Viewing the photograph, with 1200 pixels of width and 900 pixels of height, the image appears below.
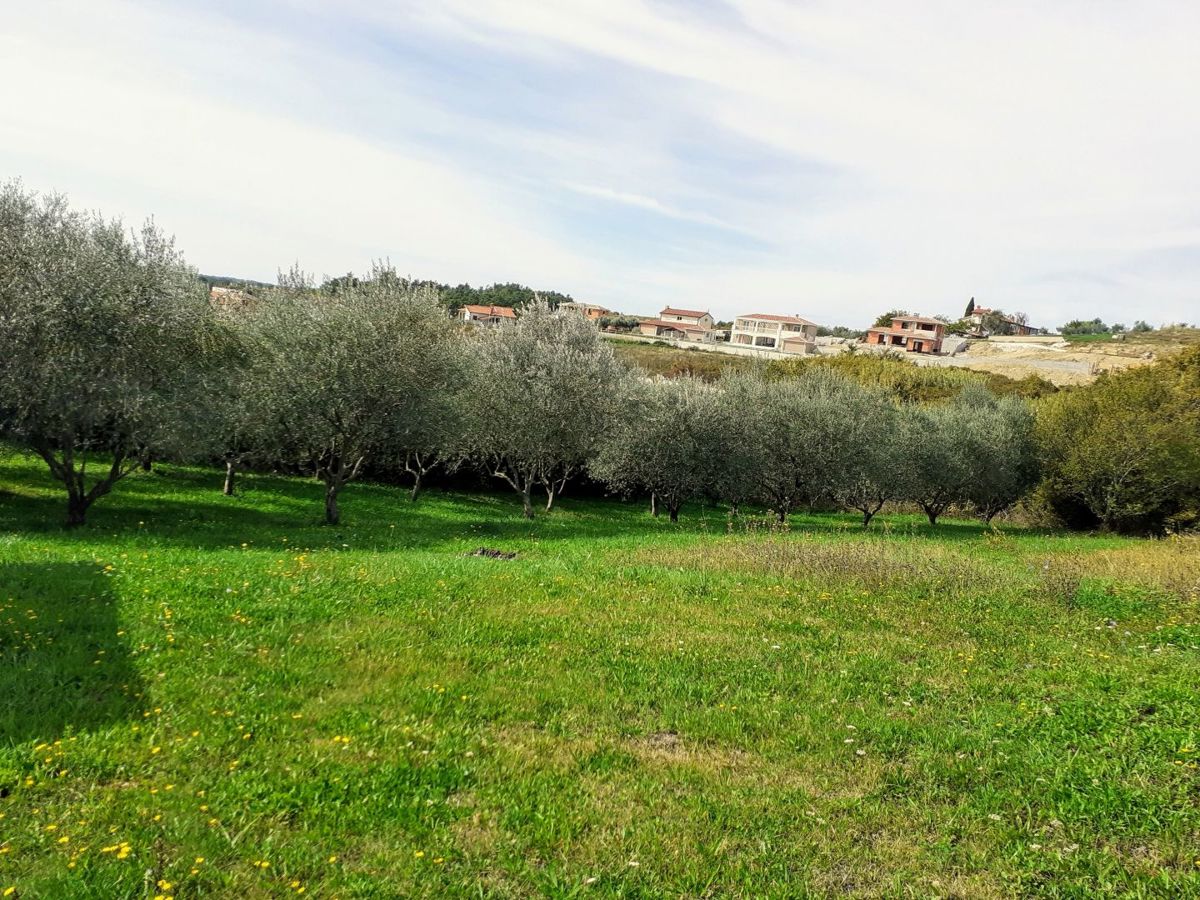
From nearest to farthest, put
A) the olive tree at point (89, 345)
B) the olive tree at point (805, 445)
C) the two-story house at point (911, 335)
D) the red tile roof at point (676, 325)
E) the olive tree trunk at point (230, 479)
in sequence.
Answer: the olive tree at point (89, 345), the olive tree trunk at point (230, 479), the olive tree at point (805, 445), the two-story house at point (911, 335), the red tile roof at point (676, 325)

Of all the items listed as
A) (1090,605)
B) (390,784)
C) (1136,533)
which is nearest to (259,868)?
(390,784)

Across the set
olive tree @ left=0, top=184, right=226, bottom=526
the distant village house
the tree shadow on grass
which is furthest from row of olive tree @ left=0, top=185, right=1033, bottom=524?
the distant village house

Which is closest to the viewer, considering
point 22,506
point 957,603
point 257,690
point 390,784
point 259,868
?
point 259,868

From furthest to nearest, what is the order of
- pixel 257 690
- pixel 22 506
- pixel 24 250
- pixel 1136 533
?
pixel 1136 533
pixel 22 506
pixel 24 250
pixel 257 690

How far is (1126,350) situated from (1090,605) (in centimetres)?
11472

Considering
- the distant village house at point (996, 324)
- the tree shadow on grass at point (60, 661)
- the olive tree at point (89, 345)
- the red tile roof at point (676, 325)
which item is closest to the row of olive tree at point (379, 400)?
the olive tree at point (89, 345)

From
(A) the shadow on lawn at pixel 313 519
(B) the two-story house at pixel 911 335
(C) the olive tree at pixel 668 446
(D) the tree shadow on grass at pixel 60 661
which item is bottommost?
(A) the shadow on lawn at pixel 313 519

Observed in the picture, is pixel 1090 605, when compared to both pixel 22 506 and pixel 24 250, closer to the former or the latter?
pixel 24 250

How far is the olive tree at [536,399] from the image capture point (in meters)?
27.7

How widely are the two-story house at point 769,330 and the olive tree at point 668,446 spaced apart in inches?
3875

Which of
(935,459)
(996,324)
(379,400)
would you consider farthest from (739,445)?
(996,324)

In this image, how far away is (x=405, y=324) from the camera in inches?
914

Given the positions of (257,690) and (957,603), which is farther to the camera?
(957,603)

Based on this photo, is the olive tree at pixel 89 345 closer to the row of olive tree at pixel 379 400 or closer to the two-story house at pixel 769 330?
the row of olive tree at pixel 379 400
